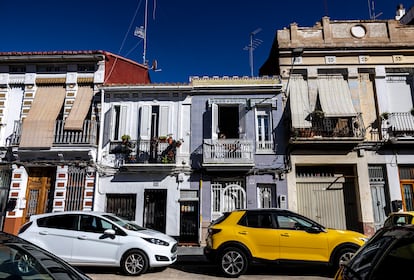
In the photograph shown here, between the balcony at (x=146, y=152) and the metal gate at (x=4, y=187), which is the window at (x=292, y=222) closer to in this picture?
the balcony at (x=146, y=152)

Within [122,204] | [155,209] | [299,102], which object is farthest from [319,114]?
[122,204]

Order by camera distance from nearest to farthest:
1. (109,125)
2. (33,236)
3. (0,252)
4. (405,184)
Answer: (0,252) < (33,236) < (405,184) < (109,125)

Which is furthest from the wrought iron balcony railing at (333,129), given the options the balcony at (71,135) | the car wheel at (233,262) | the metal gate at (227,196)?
the balcony at (71,135)

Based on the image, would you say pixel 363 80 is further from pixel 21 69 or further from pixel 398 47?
pixel 21 69

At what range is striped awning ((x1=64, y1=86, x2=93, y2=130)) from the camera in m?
14.6

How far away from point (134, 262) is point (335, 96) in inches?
462

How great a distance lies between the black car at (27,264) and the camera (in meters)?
2.82

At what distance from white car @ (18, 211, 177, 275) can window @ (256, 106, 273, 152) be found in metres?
7.46

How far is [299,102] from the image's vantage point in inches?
581

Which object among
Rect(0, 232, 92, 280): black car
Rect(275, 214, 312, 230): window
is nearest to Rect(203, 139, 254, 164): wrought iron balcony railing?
Rect(275, 214, 312, 230): window

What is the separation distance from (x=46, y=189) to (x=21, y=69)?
658 cm

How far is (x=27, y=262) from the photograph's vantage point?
118 inches

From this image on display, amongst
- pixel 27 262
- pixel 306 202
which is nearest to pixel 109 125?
pixel 306 202

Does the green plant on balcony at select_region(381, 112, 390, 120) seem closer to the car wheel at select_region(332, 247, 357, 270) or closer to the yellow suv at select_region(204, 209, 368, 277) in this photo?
the yellow suv at select_region(204, 209, 368, 277)
